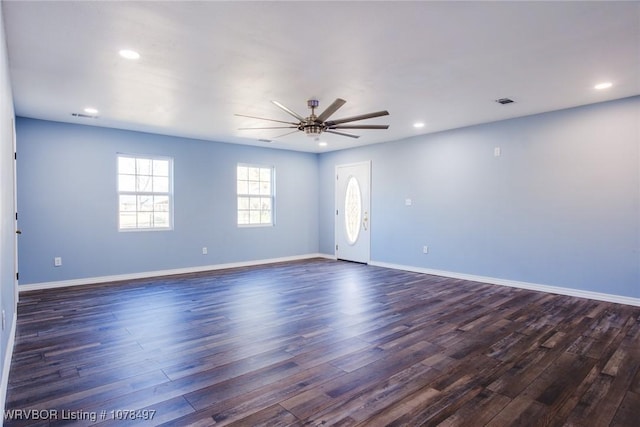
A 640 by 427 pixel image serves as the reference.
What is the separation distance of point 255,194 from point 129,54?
4.45m

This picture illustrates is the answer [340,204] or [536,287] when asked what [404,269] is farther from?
[536,287]

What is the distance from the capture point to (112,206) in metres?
5.56

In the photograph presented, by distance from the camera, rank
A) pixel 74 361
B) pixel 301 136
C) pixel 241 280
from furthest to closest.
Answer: pixel 301 136 < pixel 241 280 < pixel 74 361

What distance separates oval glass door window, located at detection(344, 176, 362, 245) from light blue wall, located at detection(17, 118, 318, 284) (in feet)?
4.22

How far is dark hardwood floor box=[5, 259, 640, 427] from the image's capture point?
202cm

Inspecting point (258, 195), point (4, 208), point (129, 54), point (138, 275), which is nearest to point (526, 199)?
point (258, 195)

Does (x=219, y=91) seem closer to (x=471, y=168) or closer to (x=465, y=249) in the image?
(x=471, y=168)

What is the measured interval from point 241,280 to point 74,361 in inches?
116

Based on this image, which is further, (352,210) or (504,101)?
(352,210)

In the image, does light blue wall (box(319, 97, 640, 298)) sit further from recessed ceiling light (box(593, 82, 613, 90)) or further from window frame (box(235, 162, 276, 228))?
window frame (box(235, 162, 276, 228))

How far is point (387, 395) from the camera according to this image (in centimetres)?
219

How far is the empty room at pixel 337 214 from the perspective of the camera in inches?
88.7

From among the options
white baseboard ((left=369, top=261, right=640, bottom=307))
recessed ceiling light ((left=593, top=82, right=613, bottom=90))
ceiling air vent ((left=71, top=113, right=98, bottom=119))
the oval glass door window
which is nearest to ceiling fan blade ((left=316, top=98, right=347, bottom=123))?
recessed ceiling light ((left=593, top=82, right=613, bottom=90))

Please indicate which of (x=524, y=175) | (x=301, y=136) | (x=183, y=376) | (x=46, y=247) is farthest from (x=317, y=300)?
(x=46, y=247)
